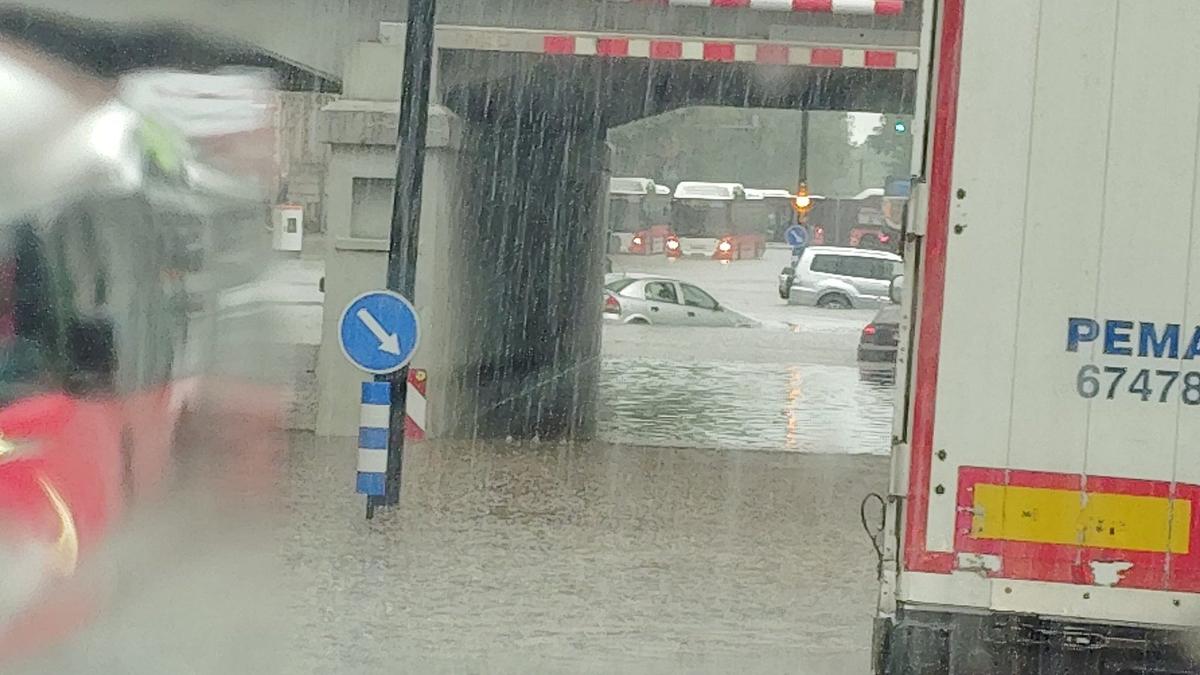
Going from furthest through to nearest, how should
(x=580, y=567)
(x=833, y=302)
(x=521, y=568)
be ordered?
(x=833, y=302) → (x=580, y=567) → (x=521, y=568)

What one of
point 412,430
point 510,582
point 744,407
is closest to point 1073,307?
point 510,582

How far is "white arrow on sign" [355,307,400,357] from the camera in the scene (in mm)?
10641

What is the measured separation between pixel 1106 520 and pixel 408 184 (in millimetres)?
7695

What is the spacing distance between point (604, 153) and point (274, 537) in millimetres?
13849

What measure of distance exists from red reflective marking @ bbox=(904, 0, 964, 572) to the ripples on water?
11.6 m

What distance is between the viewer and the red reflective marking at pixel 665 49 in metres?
14.8

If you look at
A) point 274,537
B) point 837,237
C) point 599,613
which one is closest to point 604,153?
point 274,537

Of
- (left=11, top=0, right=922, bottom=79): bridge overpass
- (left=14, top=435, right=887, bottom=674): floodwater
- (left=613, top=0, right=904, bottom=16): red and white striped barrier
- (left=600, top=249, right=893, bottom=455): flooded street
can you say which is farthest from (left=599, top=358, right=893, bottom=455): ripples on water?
(left=613, top=0, right=904, bottom=16): red and white striped barrier

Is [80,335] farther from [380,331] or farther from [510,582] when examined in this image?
[380,331]

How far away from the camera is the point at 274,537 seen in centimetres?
1035

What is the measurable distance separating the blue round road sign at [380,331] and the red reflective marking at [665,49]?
4.71 m

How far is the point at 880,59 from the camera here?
14727 millimetres

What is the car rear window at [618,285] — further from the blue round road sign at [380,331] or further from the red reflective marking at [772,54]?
the blue round road sign at [380,331]

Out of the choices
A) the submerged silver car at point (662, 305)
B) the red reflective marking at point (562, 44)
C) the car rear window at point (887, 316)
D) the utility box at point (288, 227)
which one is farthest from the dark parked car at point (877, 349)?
the red reflective marking at point (562, 44)
